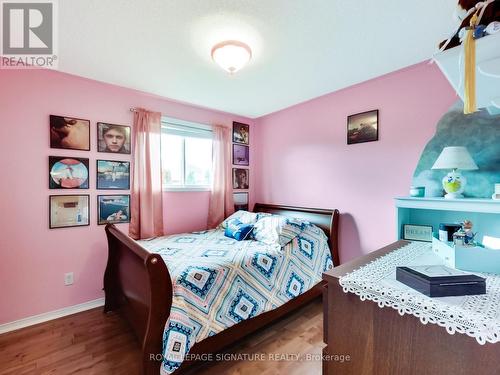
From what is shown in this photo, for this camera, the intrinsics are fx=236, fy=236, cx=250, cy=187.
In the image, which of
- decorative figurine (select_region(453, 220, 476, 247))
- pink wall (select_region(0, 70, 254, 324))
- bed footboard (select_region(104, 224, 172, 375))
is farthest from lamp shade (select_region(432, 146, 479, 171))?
pink wall (select_region(0, 70, 254, 324))

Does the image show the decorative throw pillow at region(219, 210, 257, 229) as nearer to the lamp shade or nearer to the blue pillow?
the blue pillow

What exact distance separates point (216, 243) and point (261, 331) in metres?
0.93

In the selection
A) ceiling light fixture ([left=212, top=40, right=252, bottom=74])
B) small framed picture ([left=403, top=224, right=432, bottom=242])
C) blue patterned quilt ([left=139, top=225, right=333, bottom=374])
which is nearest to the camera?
blue patterned quilt ([left=139, top=225, right=333, bottom=374])

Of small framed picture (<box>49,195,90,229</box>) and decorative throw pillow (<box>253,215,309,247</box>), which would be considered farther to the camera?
decorative throw pillow (<box>253,215,309,247</box>)

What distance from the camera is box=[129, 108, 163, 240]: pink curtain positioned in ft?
8.93

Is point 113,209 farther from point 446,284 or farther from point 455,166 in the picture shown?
point 455,166

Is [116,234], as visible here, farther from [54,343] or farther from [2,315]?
[2,315]

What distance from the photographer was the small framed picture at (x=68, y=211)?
7.53 feet

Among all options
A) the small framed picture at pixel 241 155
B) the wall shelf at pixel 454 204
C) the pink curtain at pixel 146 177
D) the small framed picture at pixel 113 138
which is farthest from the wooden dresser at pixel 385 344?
the small framed picture at pixel 241 155

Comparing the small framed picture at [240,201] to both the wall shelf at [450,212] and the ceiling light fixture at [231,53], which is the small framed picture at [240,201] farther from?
the wall shelf at [450,212]

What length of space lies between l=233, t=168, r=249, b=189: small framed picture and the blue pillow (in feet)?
2.79

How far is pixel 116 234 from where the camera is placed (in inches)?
82.7

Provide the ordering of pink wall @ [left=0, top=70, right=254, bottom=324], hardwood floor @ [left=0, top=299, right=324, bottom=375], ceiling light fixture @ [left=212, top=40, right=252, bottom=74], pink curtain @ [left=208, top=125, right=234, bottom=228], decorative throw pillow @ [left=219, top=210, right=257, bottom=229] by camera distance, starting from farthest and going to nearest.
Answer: pink curtain @ [left=208, top=125, right=234, bottom=228], decorative throw pillow @ [left=219, top=210, right=257, bottom=229], pink wall @ [left=0, top=70, right=254, bottom=324], ceiling light fixture @ [left=212, top=40, right=252, bottom=74], hardwood floor @ [left=0, top=299, right=324, bottom=375]

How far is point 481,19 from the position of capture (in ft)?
2.66
